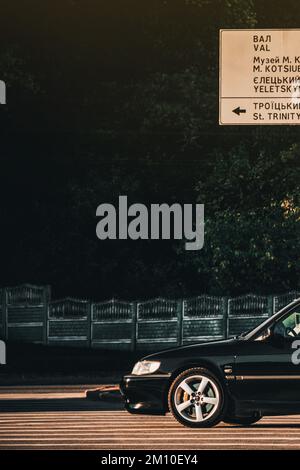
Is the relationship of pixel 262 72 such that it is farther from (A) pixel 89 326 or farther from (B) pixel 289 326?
(A) pixel 89 326

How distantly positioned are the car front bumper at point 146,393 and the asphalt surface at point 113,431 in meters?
0.19

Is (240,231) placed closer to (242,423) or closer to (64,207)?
(64,207)

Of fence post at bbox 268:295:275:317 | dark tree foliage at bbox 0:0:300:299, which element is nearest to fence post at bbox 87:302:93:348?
dark tree foliage at bbox 0:0:300:299

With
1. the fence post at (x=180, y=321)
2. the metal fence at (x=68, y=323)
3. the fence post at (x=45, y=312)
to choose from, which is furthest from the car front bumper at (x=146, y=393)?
the fence post at (x=45, y=312)

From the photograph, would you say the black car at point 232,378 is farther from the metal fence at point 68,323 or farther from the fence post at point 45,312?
the fence post at point 45,312

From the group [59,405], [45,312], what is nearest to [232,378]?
[59,405]

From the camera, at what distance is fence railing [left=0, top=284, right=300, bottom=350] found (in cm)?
4322

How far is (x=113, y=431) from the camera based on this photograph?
51.6ft

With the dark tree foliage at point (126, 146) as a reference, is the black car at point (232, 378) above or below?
below

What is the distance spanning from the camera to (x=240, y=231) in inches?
1735

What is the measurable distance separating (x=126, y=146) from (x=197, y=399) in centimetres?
3255
